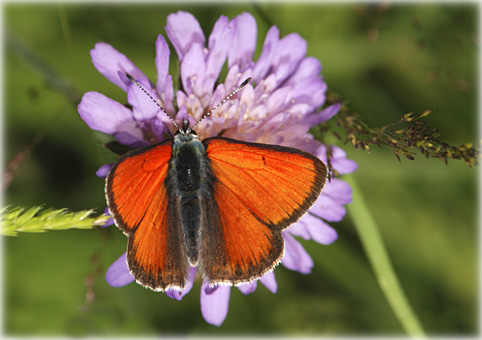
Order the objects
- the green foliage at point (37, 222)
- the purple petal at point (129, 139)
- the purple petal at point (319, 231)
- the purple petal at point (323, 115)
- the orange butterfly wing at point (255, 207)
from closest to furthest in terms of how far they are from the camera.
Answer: the green foliage at point (37, 222) < the orange butterfly wing at point (255, 207) < the purple petal at point (129, 139) < the purple petal at point (323, 115) < the purple petal at point (319, 231)

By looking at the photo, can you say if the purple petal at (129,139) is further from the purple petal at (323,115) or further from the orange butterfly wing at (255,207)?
the purple petal at (323,115)

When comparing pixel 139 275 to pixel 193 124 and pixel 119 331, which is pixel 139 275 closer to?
pixel 193 124

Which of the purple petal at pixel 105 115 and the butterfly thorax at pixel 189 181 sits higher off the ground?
the purple petal at pixel 105 115

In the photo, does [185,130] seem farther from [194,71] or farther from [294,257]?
[294,257]

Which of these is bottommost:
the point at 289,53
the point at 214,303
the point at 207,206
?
the point at 214,303

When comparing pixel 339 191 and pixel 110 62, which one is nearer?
pixel 110 62

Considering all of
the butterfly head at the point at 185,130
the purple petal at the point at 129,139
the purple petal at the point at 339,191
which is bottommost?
the purple petal at the point at 339,191

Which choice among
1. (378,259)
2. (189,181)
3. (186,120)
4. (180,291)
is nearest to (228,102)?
(186,120)

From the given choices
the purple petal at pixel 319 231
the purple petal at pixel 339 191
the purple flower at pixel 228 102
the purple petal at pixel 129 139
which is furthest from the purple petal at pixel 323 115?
the purple petal at pixel 129 139
